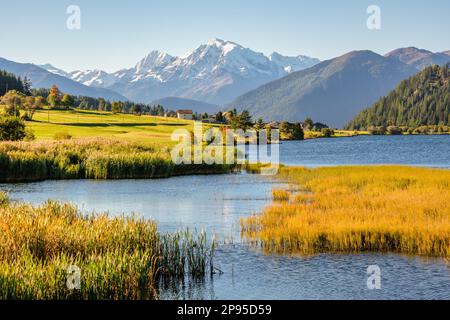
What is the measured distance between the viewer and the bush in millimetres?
107069

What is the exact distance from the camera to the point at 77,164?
75938 millimetres

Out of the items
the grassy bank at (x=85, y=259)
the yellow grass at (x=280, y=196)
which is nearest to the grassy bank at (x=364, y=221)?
the yellow grass at (x=280, y=196)

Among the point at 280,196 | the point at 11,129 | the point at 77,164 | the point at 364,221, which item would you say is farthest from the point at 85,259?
the point at 11,129

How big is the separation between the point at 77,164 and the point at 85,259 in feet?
182

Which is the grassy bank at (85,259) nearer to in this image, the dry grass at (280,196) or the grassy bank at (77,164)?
the dry grass at (280,196)

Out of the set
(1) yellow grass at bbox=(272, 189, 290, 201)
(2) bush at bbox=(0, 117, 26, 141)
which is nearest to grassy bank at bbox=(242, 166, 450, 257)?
(1) yellow grass at bbox=(272, 189, 290, 201)

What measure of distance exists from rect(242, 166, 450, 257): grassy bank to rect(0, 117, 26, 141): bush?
69.5 meters

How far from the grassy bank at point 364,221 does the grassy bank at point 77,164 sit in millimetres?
28267

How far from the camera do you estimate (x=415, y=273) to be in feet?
84.9

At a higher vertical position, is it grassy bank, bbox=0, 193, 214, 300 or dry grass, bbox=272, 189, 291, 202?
grassy bank, bbox=0, 193, 214, 300

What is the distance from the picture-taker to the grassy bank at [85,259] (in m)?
19.7

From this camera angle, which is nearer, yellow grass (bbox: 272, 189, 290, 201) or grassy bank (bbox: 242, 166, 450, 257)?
grassy bank (bbox: 242, 166, 450, 257)

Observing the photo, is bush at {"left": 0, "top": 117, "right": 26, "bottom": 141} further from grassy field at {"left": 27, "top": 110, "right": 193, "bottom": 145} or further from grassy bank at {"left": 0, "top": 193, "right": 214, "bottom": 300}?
grassy bank at {"left": 0, "top": 193, "right": 214, "bottom": 300}
